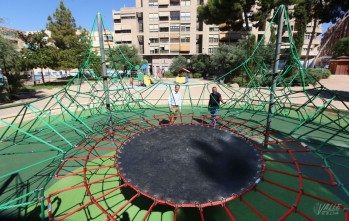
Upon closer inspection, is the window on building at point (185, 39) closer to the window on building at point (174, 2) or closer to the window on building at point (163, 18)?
the window on building at point (163, 18)

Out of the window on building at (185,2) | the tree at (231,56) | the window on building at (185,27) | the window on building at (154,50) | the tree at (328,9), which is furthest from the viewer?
the window on building at (154,50)

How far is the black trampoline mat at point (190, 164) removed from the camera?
3197 millimetres

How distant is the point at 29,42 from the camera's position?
74.2 ft

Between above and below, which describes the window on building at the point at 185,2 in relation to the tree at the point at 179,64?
above

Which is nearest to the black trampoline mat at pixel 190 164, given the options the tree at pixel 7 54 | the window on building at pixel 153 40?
the tree at pixel 7 54

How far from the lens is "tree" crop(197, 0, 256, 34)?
2488 cm

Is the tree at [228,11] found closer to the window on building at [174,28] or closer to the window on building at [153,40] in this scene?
the window on building at [174,28]

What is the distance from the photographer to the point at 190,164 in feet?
12.8

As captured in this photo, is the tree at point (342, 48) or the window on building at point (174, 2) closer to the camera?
the window on building at point (174, 2)

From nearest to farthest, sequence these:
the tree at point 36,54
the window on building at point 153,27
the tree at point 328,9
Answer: the tree at point 328,9, the tree at point 36,54, the window on building at point 153,27

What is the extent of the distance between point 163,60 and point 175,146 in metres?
40.5

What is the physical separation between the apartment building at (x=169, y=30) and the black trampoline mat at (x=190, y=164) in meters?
38.4

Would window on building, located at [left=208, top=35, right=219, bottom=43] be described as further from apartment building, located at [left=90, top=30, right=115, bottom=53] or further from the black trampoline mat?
the black trampoline mat

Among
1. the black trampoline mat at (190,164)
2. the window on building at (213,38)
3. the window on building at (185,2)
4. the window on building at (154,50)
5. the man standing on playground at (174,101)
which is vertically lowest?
the black trampoline mat at (190,164)
